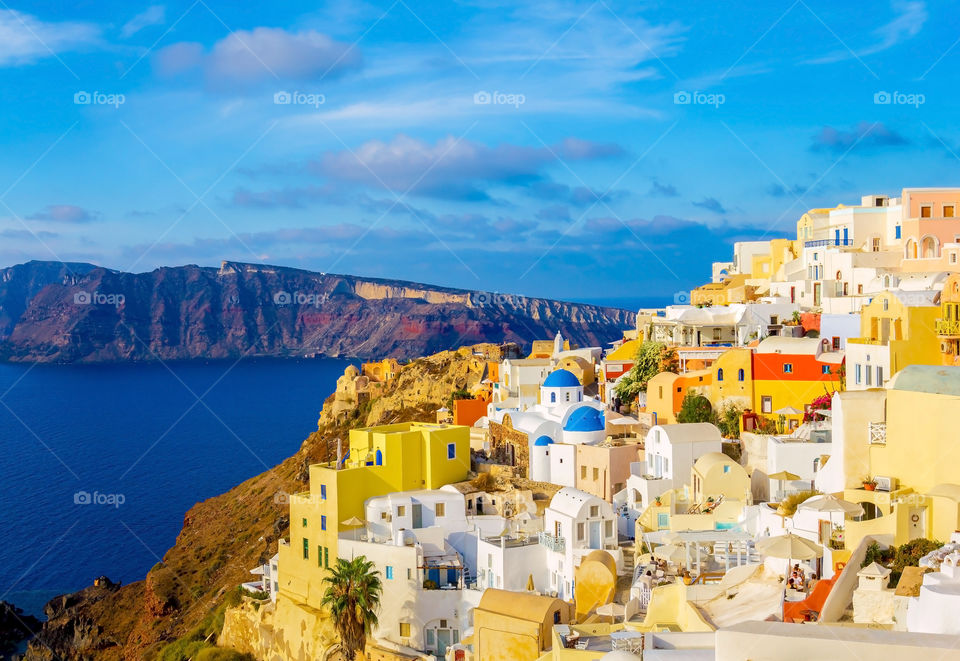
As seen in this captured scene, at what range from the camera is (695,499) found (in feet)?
89.4

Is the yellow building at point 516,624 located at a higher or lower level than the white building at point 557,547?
lower

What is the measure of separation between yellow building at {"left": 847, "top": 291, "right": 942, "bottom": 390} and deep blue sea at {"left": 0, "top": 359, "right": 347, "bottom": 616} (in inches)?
1720

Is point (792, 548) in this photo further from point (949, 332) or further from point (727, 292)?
point (727, 292)

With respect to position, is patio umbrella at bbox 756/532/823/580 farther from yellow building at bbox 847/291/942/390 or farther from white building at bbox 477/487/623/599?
yellow building at bbox 847/291/942/390

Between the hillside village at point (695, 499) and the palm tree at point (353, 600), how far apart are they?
2.21ft

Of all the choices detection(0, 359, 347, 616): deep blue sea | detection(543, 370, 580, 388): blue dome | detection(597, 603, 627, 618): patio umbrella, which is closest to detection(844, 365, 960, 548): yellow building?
detection(597, 603, 627, 618): patio umbrella

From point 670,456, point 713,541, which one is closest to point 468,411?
point 670,456

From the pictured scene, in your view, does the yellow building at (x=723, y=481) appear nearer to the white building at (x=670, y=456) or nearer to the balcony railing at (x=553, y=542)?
the white building at (x=670, y=456)

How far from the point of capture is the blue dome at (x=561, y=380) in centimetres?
3562

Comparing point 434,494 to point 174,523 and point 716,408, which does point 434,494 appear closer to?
point 716,408

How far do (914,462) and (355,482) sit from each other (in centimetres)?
1484

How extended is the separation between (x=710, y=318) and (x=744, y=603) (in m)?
21.4

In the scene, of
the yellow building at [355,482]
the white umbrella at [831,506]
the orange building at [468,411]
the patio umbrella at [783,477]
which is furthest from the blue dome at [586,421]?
the white umbrella at [831,506]

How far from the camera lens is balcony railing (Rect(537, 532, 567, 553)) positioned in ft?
82.7
